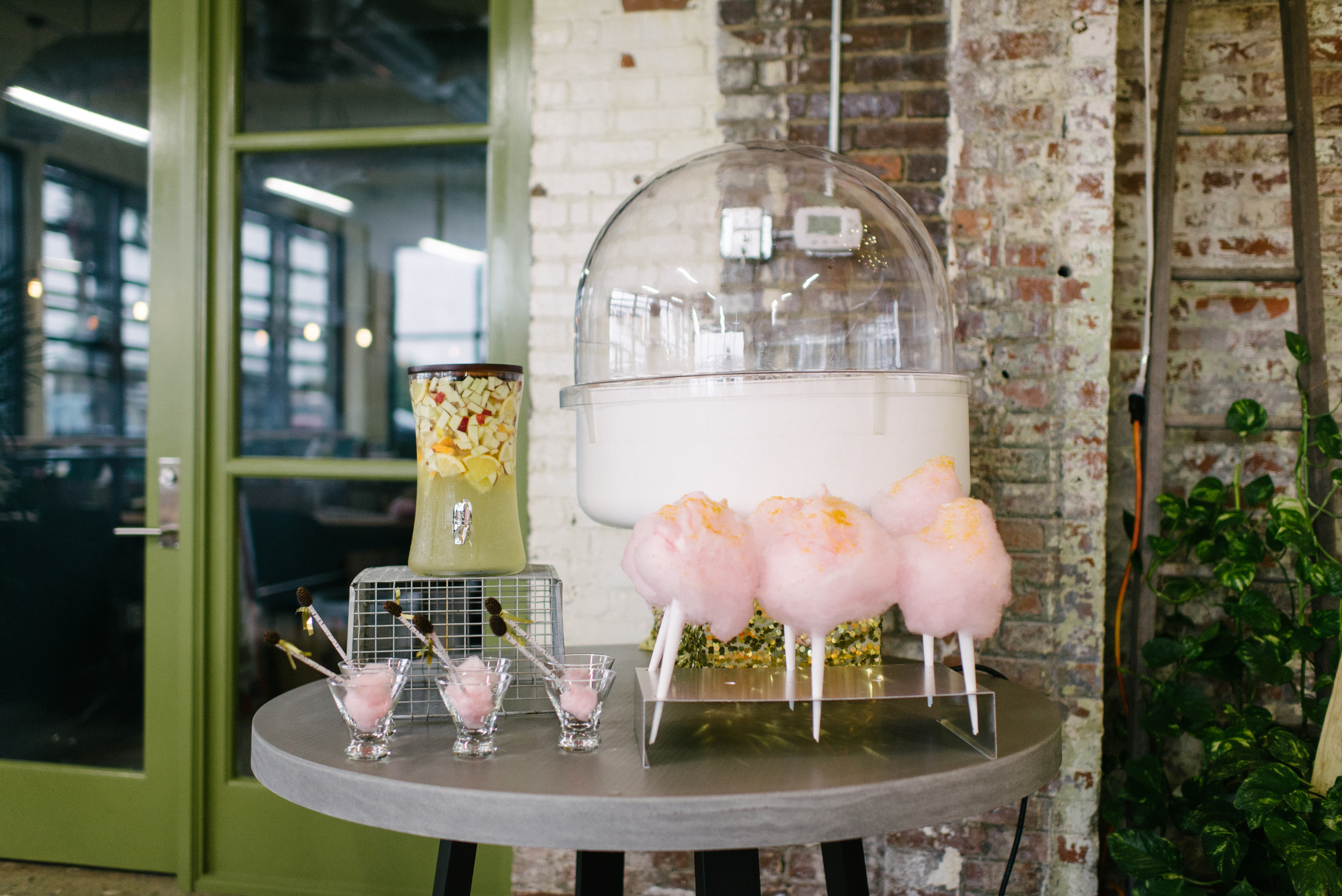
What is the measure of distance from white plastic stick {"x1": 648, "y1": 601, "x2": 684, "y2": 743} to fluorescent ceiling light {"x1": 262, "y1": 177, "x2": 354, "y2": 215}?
167cm

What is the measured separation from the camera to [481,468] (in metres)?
1.20

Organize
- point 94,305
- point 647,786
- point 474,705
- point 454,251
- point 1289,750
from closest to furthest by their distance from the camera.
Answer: point 647,786 → point 474,705 → point 1289,750 → point 454,251 → point 94,305

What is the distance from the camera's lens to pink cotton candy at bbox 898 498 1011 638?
0.91 meters

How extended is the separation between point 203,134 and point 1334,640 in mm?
2675

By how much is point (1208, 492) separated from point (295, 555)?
6.66 feet

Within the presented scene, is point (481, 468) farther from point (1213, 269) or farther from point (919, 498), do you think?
point (1213, 269)

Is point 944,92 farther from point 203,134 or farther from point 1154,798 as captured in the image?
point 203,134

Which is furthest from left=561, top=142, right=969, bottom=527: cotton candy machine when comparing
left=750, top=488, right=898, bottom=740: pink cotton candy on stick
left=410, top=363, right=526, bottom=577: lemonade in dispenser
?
left=750, top=488, right=898, bottom=740: pink cotton candy on stick

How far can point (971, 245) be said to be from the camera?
173 cm

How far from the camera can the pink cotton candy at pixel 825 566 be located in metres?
0.87

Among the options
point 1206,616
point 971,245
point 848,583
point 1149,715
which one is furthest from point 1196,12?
point 848,583

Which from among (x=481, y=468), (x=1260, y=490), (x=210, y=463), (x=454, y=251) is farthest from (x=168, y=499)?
(x=1260, y=490)

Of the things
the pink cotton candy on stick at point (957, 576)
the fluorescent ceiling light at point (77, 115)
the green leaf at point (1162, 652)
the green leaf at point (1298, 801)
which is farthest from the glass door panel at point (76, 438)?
the green leaf at point (1298, 801)

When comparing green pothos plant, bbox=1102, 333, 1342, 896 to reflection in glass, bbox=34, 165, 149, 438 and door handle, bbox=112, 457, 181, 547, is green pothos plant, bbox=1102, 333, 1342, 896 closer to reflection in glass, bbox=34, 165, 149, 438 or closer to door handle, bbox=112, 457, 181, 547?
door handle, bbox=112, 457, 181, 547
